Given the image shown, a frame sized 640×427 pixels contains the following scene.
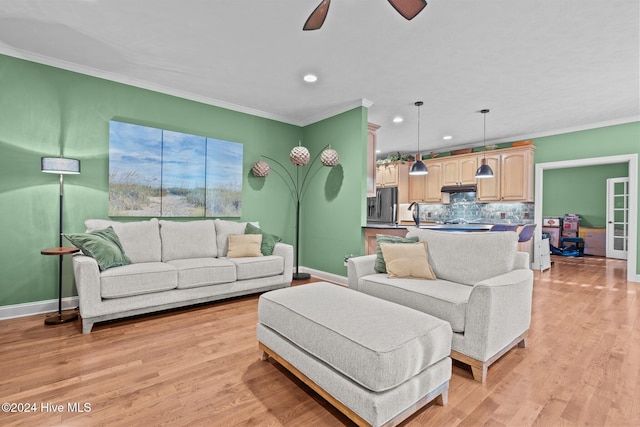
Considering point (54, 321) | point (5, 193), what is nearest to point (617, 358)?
point (54, 321)

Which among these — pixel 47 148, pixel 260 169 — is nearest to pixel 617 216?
pixel 260 169

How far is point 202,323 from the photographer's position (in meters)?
2.87

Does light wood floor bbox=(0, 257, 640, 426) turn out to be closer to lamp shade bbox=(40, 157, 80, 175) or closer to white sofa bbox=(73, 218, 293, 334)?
white sofa bbox=(73, 218, 293, 334)

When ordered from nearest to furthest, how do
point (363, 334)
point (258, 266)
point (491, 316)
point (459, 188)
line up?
A: point (363, 334) < point (491, 316) < point (258, 266) < point (459, 188)

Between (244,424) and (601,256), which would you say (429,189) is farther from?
(244,424)

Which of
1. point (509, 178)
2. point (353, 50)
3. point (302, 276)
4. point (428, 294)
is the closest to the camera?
point (428, 294)

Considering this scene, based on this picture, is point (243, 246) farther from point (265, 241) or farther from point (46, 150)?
point (46, 150)

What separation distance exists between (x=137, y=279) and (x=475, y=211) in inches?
273

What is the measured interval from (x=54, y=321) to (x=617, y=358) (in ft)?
15.5

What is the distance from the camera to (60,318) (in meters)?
2.85

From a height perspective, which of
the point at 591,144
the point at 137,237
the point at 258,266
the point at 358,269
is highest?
the point at 591,144

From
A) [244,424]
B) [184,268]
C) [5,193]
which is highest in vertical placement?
[5,193]

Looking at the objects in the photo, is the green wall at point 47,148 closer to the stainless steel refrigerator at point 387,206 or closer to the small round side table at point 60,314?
the small round side table at point 60,314

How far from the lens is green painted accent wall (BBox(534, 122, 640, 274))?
4.81 meters
